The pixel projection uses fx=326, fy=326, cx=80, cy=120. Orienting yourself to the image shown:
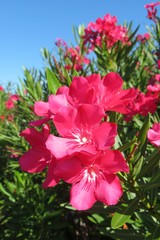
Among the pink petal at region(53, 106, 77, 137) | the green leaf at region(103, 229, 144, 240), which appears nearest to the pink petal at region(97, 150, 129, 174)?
the pink petal at region(53, 106, 77, 137)

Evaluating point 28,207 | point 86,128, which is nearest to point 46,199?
point 28,207

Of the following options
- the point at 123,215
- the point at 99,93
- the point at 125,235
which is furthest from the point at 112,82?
the point at 125,235

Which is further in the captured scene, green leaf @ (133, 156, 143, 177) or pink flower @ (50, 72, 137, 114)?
green leaf @ (133, 156, 143, 177)

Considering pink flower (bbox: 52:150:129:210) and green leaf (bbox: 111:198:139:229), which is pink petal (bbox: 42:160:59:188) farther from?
green leaf (bbox: 111:198:139:229)

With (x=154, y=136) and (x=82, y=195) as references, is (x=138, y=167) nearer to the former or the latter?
(x=154, y=136)

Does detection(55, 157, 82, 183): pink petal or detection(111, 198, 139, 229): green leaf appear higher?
detection(55, 157, 82, 183): pink petal

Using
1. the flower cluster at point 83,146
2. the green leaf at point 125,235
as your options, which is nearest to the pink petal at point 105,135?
the flower cluster at point 83,146

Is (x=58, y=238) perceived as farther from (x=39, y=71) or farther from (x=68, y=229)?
(x=39, y=71)

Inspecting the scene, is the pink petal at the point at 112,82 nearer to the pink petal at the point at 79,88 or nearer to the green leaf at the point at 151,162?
the pink petal at the point at 79,88
